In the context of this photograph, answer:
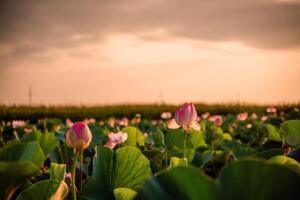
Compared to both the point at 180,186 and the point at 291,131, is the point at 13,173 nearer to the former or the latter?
the point at 180,186

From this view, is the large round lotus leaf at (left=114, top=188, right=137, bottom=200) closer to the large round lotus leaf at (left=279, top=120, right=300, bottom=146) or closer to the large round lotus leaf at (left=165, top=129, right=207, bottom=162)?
the large round lotus leaf at (left=279, top=120, right=300, bottom=146)

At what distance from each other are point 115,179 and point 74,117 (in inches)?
616

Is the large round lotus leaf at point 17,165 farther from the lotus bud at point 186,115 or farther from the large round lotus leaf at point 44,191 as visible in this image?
the lotus bud at point 186,115

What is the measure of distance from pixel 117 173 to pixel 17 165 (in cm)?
38

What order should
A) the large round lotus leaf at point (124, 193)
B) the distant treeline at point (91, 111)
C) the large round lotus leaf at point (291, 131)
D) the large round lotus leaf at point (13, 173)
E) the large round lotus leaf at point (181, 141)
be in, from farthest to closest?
the distant treeline at point (91, 111), the large round lotus leaf at point (181, 141), the large round lotus leaf at point (291, 131), the large round lotus leaf at point (124, 193), the large round lotus leaf at point (13, 173)

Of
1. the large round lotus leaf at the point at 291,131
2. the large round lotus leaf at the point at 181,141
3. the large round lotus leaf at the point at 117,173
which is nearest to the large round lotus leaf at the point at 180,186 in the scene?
the large round lotus leaf at the point at 117,173

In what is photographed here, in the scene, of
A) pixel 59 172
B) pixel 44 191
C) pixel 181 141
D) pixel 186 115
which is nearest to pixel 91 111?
pixel 181 141

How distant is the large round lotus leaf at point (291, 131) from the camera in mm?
1510

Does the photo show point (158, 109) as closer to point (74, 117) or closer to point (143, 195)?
point (74, 117)

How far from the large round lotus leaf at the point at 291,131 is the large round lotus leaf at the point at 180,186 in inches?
38.4

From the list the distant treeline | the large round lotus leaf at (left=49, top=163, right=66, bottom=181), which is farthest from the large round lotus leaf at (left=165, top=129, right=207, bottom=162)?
the distant treeline

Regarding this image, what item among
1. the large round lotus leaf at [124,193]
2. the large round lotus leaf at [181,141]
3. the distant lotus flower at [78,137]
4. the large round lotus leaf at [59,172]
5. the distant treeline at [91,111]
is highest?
the distant lotus flower at [78,137]

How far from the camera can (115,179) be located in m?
1.05

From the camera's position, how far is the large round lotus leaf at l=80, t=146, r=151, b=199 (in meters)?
1.03
